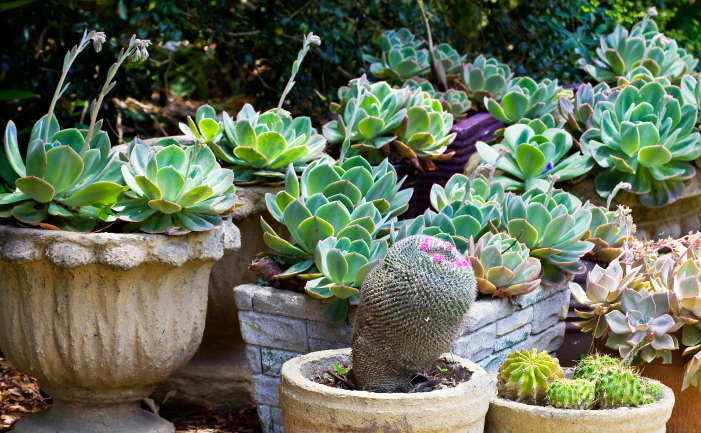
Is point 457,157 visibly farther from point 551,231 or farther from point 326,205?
point 326,205

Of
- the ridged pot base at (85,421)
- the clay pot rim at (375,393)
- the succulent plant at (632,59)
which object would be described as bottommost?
the ridged pot base at (85,421)

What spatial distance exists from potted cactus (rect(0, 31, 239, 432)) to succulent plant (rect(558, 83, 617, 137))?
1.90 meters

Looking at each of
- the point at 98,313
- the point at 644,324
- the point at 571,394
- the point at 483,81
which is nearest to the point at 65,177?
the point at 98,313

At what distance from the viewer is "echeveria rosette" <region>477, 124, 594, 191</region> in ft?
11.1

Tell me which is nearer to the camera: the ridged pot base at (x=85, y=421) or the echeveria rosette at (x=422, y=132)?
the ridged pot base at (x=85, y=421)

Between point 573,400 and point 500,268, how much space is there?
52cm

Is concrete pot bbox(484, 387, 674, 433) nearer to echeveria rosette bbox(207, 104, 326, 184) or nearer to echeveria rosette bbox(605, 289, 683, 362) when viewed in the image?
echeveria rosette bbox(605, 289, 683, 362)

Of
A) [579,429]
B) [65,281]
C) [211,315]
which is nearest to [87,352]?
[65,281]

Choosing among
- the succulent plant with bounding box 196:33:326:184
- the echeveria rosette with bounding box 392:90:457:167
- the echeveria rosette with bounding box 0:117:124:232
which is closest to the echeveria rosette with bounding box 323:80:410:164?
the echeveria rosette with bounding box 392:90:457:167

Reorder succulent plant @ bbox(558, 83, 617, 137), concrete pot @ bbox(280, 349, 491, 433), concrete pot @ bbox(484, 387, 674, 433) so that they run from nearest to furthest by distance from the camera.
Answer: concrete pot @ bbox(280, 349, 491, 433) → concrete pot @ bbox(484, 387, 674, 433) → succulent plant @ bbox(558, 83, 617, 137)

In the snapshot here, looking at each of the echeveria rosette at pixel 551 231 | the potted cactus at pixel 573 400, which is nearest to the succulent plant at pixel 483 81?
the echeveria rosette at pixel 551 231

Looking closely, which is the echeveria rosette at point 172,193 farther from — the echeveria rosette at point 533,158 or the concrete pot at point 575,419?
the echeveria rosette at point 533,158

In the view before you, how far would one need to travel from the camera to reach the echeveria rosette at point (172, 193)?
240cm

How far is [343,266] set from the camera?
249 centimetres
